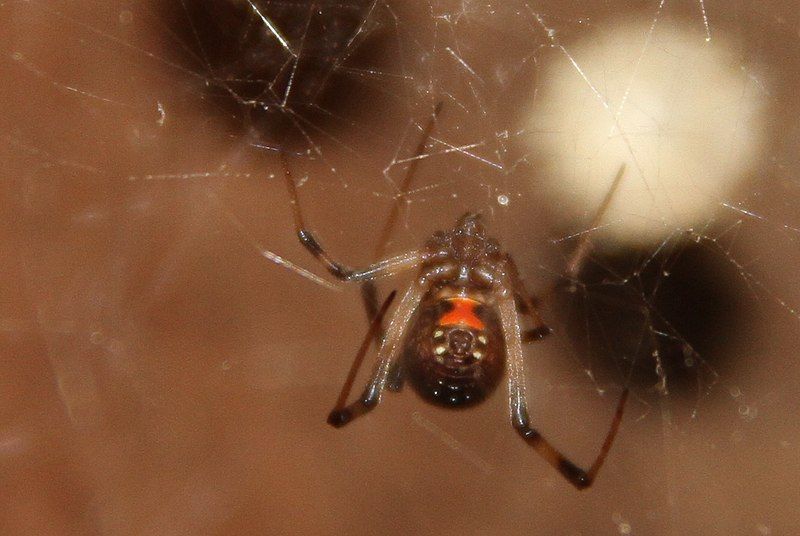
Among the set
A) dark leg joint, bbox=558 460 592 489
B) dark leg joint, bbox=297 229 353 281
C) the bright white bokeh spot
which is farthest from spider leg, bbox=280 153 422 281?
dark leg joint, bbox=558 460 592 489

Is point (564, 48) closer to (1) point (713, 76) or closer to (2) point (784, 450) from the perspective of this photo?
(1) point (713, 76)

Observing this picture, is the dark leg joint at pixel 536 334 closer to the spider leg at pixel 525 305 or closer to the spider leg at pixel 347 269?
the spider leg at pixel 525 305

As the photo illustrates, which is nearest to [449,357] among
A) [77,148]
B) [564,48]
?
[564,48]

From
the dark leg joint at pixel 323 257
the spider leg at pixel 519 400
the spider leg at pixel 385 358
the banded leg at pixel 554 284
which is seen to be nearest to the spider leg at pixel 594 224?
the banded leg at pixel 554 284

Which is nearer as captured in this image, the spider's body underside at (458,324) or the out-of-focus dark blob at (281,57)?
the spider's body underside at (458,324)

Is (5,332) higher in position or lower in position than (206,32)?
lower

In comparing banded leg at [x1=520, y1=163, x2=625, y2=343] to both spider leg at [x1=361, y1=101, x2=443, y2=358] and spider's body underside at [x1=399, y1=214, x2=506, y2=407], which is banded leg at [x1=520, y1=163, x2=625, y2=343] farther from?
spider leg at [x1=361, y1=101, x2=443, y2=358]
